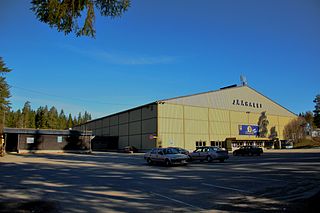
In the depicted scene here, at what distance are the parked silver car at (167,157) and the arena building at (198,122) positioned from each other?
25561mm

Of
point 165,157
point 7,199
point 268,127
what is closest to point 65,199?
point 7,199

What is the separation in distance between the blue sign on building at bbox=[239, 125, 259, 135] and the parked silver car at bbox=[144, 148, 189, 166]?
45210mm

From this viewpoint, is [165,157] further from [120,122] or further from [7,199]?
[120,122]

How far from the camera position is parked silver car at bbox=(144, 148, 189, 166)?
2405 centimetres

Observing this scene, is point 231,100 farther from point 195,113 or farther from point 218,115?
point 195,113

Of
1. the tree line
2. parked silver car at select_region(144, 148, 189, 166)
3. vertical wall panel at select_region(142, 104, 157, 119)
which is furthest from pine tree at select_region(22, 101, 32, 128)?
parked silver car at select_region(144, 148, 189, 166)

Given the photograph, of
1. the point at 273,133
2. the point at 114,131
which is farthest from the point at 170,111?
the point at 273,133

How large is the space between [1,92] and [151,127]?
27.5 m

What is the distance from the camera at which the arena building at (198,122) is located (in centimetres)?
5500

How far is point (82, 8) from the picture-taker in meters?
9.63

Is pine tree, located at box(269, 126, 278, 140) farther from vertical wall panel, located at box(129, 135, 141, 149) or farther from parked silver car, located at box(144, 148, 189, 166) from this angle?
parked silver car, located at box(144, 148, 189, 166)

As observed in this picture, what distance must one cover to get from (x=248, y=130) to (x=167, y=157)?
163ft

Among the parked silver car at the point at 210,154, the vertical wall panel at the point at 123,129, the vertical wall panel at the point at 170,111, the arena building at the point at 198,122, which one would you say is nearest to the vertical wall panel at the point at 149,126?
the arena building at the point at 198,122

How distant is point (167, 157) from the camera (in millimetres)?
24484
